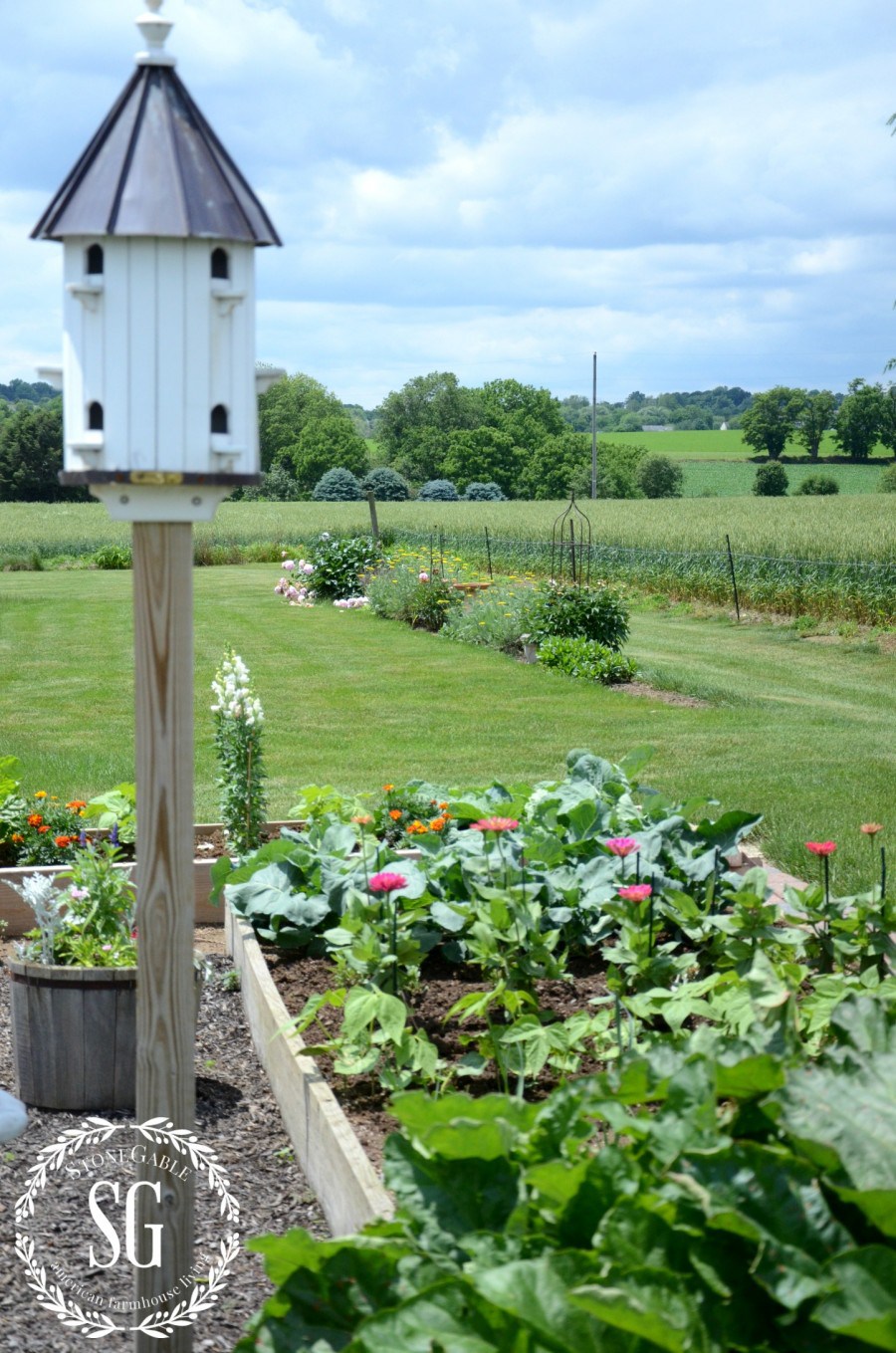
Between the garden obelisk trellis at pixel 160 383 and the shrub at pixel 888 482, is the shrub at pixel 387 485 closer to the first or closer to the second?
the shrub at pixel 888 482

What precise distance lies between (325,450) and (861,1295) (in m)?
75.6

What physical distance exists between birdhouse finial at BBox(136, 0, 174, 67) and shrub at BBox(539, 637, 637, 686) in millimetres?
10083

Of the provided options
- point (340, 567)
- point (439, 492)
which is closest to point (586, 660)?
point (340, 567)

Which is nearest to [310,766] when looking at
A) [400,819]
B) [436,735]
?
[436,735]

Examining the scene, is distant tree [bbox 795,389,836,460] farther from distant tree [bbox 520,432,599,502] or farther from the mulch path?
the mulch path

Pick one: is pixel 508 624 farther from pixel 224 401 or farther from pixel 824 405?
pixel 824 405

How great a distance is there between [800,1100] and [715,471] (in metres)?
71.2

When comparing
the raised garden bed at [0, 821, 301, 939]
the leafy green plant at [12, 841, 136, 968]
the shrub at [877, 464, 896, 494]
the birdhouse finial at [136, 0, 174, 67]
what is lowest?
the raised garden bed at [0, 821, 301, 939]

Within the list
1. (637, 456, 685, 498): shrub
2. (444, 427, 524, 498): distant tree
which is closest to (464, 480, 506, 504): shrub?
(637, 456, 685, 498): shrub

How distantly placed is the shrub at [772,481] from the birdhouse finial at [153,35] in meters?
56.7

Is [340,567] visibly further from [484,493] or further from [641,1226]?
[484,493]

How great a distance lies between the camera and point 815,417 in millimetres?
68375

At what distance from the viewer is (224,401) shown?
2281mm

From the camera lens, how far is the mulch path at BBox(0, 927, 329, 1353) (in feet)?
9.18
